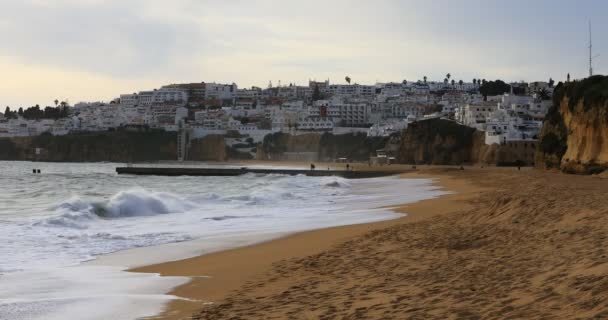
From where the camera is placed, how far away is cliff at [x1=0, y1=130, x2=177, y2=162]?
144 m

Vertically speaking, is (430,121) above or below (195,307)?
above

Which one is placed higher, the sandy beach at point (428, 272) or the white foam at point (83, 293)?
the sandy beach at point (428, 272)

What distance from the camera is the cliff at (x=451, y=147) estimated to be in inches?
2995

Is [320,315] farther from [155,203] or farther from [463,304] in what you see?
[155,203]

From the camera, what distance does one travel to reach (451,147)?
85688mm

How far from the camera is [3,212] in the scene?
22719 mm

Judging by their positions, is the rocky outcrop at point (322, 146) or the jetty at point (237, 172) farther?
the rocky outcrop at point (322, 146)

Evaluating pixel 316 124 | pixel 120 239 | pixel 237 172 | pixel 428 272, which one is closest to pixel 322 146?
pixel 316 124

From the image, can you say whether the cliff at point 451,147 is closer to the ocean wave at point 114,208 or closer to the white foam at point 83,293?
the ocean wave at point 114,208

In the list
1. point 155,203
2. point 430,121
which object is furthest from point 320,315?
point 430,121

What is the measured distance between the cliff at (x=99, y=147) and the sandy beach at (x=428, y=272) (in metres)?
134

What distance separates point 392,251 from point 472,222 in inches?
140

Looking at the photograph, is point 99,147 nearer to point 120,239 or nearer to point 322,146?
point 322,146

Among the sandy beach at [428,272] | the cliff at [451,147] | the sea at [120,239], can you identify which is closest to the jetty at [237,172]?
the cliff at [451,147]
